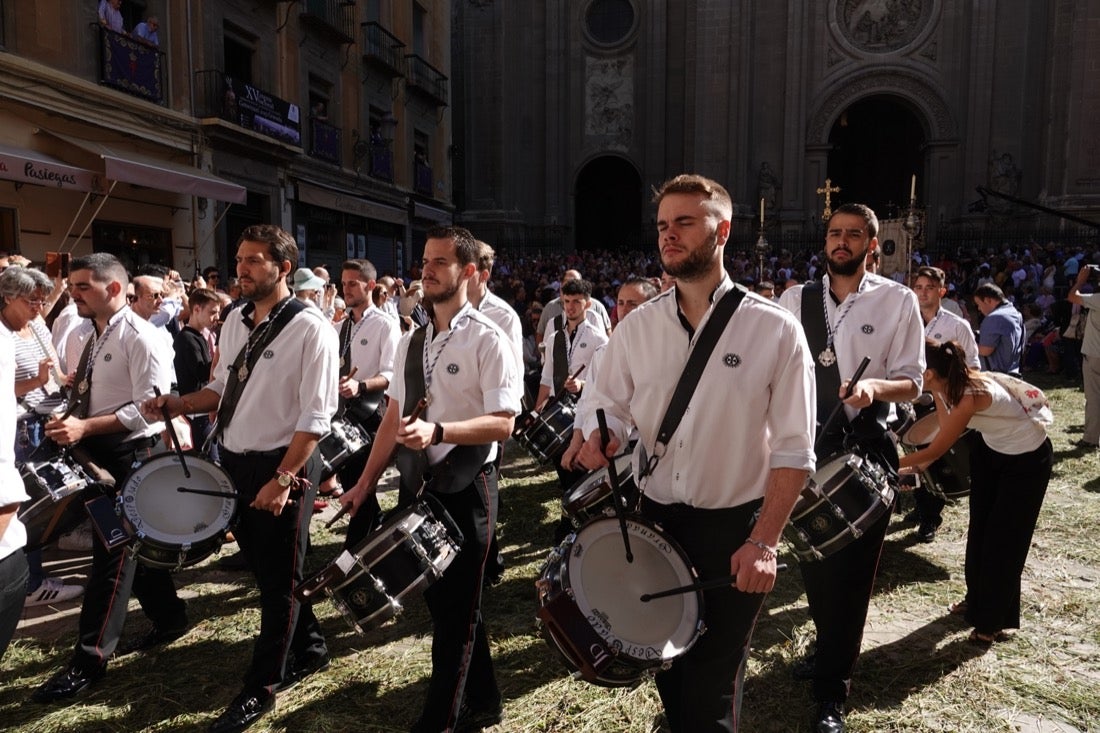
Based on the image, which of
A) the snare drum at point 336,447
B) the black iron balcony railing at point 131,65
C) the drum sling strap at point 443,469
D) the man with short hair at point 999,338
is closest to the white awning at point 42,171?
the black iron balcony railing at point 131,65

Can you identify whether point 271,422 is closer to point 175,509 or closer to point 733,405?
point 175,509

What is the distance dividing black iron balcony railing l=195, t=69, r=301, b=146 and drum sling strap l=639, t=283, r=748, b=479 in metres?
16.1

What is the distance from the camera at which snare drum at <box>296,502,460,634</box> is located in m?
3.21

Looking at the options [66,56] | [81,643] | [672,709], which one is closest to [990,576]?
[672,709]

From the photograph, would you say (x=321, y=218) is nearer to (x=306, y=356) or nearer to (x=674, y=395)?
(x=306, y=356)

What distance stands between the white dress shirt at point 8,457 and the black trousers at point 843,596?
3.28 meters

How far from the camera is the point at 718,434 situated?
8.54 ft

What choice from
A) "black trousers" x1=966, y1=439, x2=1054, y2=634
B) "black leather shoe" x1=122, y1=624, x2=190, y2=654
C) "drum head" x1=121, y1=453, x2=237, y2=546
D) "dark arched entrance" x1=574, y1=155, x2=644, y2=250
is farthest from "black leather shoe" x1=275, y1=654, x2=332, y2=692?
"dark arched entrance" x1=574, y1=155, x2=644, y2=250

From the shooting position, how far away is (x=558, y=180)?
33188 millimetres

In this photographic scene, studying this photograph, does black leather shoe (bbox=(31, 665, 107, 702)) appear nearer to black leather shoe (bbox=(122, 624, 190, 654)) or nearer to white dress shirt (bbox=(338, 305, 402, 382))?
black leather shoe (bbox=(122, 624, 190, 654))

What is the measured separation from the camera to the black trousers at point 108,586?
412 cm

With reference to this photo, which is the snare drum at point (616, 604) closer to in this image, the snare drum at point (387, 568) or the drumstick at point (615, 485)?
the drumstick at point (615, 485)

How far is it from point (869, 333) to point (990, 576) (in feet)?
6.44

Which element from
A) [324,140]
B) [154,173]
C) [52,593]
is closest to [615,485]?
[52,593]
